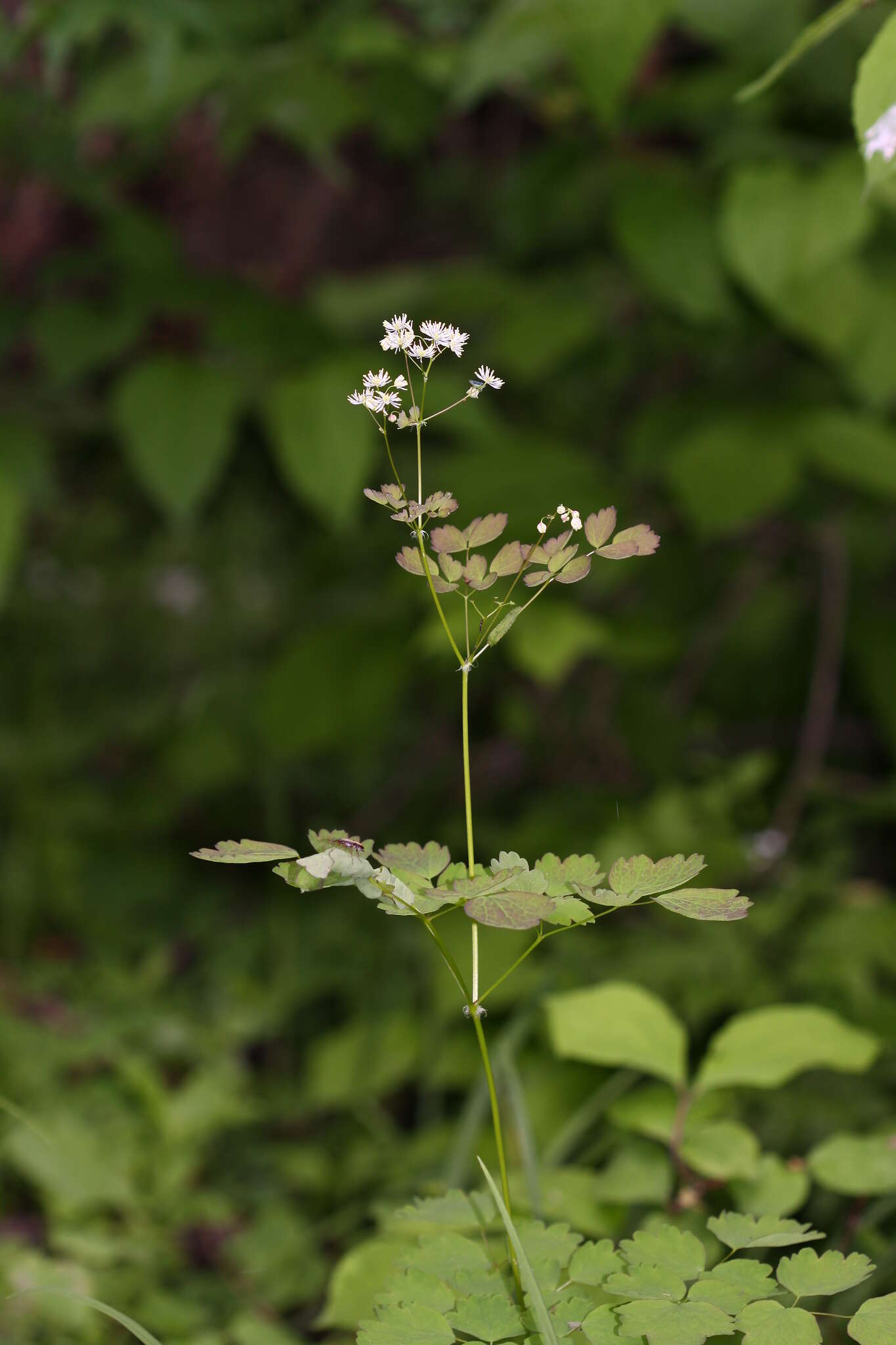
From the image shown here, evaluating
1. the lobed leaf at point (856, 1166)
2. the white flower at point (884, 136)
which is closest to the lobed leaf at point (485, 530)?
the white flower at point (884, 136)

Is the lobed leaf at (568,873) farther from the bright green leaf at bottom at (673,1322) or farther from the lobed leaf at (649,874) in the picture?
the bright green leaf at bottom at (673,1322)

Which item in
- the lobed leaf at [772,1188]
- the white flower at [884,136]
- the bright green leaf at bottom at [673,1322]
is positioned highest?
the white flower at [884,136]

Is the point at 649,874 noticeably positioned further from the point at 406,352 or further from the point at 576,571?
the point at 406,352

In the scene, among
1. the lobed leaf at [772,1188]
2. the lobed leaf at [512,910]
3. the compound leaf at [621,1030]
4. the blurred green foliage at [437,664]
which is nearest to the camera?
the lobed leaf at [512,910]

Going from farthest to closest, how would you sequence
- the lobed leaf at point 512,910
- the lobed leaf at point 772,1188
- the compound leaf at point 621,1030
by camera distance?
the compound leaf at point 621,1030
the lobed leaf at point 772,1188
the lobed leaf at point 512,910

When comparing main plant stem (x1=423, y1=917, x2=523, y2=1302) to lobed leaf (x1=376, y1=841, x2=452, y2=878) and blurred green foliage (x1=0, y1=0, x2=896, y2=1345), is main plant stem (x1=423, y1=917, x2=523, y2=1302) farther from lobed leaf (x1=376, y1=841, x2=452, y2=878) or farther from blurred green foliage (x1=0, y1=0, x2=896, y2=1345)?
blurred green foliage (x1=0, y1=0, x2=896, y2=1345)

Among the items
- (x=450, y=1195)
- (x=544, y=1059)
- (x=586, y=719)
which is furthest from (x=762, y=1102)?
(x=586, y=719)
